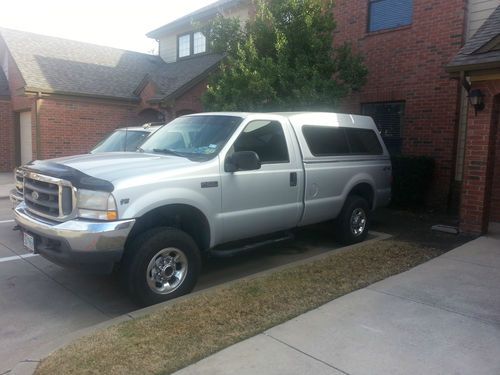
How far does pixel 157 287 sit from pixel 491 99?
5.76 meters

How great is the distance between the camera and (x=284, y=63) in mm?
8953

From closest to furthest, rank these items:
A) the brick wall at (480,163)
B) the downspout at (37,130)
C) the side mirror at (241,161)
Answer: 1. the side mirror at (241,161)
2. the brick wall at (480,163)
3. the downspout at (37,130)

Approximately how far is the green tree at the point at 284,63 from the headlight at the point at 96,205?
5.29m

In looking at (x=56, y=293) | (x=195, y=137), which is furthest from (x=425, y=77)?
(x=56, y=293)

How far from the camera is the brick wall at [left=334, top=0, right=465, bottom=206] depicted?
945 centimetres

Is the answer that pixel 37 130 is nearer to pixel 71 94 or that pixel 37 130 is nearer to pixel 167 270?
pixel 71 94

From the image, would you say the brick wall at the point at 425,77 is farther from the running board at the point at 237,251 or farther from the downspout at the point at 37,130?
the downspout at the point at 37,130

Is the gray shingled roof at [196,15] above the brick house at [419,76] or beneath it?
above

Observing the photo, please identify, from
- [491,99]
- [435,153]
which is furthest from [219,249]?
[435,153]

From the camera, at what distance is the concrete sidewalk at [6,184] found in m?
12.2

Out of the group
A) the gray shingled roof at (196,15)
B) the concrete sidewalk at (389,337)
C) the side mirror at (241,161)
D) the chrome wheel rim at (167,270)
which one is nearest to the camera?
the concrete sidewalk at (389,337)

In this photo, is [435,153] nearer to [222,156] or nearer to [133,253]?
[222,156]

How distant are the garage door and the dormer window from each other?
6.73m

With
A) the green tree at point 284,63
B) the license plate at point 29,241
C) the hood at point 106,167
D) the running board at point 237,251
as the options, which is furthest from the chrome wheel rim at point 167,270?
the green tree at point 284,63
